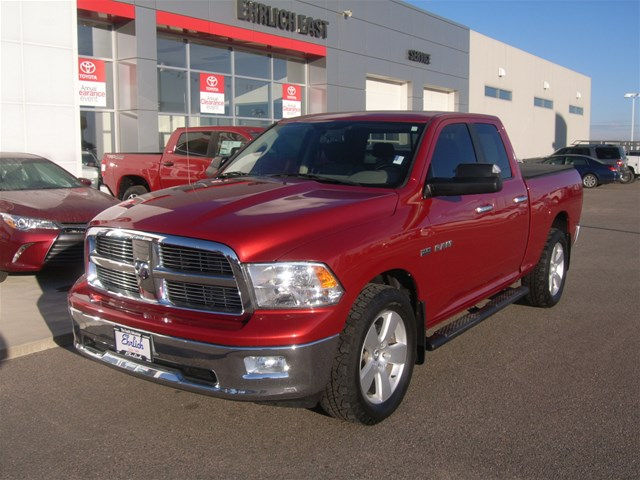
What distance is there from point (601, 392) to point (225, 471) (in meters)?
2.71

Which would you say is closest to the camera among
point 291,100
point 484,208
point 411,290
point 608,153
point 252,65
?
point 411,290

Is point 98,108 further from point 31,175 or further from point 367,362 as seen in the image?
point 367,362

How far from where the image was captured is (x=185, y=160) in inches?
465

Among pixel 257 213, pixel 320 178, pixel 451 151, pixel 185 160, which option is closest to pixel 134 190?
pixel 185 160

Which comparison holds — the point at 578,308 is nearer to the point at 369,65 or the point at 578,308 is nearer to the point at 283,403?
the point at 283,403

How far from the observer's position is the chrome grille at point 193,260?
3.60 meters

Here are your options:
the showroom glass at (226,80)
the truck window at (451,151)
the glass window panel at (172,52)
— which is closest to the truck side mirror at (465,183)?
the truck window at (451,151)

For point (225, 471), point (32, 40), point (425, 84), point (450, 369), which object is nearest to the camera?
point (225, 471)

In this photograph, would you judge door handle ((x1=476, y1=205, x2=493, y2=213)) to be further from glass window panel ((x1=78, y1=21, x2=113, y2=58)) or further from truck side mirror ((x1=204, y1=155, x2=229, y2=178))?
glass window panel ((x1=78, y1=21, x2=113, y2=58))

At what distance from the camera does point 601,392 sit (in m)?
4.64

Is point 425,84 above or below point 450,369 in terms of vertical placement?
above

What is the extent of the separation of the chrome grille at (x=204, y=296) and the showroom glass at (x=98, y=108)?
1537cm

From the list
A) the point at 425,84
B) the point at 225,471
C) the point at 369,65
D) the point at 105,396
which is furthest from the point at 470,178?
the point at 425,84

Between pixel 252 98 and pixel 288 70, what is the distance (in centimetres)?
221
